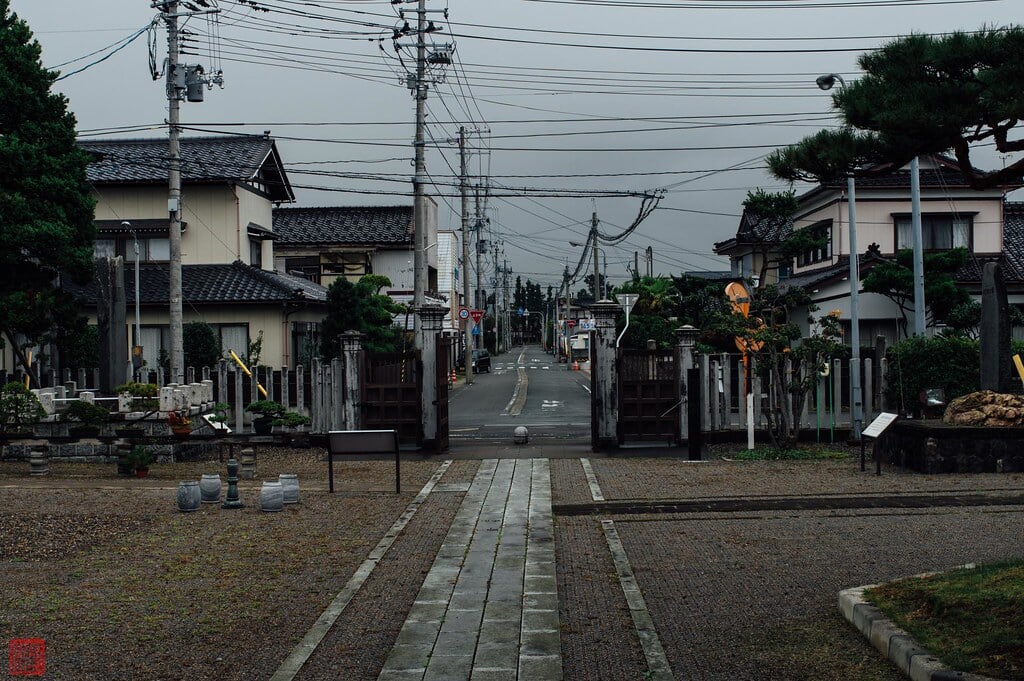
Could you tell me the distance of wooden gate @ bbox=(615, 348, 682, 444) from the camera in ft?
62.4

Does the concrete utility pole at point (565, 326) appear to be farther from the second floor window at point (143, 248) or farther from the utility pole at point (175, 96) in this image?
the utility pole at point (175, 96)

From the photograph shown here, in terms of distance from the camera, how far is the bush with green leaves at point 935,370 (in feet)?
65.2

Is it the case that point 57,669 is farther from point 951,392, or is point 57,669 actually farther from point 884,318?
point 884,318

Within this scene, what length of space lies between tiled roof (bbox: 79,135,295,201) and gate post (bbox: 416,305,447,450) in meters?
17.8

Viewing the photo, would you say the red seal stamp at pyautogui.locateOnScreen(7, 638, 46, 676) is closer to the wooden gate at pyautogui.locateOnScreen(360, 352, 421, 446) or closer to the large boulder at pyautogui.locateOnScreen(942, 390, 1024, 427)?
the wooden gate at pyautogui.locateOnScreen(360, 352, 421, 446)

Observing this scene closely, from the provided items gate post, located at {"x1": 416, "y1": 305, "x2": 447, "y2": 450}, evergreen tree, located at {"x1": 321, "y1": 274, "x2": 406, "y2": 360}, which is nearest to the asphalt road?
gate post, located at {"x1": 416, "y1": 305, "x2": 447, "y2": 450}

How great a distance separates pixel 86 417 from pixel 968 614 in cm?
1520

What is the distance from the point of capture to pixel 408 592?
27.2ft

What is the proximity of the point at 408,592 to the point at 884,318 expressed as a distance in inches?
1061

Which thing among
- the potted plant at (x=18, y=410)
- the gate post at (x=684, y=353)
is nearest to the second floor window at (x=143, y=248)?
the potted plant at (x=18, y=410)

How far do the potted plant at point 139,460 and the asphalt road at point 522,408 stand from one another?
7663mm

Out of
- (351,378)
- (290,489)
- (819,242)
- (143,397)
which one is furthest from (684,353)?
(819,242)

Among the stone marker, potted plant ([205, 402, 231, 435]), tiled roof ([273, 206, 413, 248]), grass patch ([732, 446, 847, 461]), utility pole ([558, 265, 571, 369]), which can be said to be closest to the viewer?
the stone marker

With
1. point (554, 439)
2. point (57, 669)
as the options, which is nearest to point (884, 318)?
point (554, 439)
